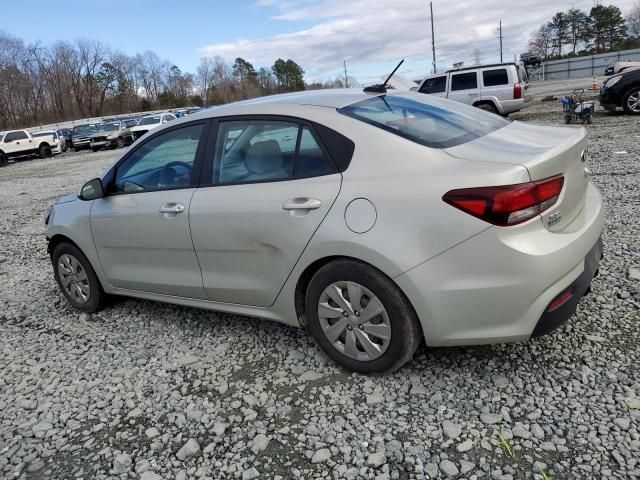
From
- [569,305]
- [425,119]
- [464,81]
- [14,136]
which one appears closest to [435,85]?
[464,81]

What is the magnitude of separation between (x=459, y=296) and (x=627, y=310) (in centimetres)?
165

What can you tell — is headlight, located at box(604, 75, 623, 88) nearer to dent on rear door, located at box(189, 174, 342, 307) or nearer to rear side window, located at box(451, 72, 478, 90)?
rear side window, located at box(451, 72, 478, 90)

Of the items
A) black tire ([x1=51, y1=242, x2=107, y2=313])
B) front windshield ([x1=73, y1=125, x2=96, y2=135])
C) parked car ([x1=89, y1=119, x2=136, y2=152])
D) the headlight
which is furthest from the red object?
front windshield ([x1=73, y1=125, x2=96, y2=135])

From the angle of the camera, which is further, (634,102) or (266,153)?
(634,102)

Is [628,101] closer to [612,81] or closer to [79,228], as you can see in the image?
[612,81]

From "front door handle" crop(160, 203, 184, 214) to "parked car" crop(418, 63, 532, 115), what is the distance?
14.9m

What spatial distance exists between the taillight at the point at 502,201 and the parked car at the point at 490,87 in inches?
602

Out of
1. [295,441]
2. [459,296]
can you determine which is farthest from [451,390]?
[295,441]

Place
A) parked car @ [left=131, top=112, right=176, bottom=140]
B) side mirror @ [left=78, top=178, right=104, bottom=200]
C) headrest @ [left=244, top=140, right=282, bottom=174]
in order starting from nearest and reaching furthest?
headrest @ [left=244, top=140, right=282, bottom=174]
side mirror @ [left=78, top=178, right=104, bottom=200]
parked car @ [left=131, top=112, right=176, bottom=140]

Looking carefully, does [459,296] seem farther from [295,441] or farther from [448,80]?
[448,80]

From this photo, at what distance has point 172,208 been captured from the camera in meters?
3.54

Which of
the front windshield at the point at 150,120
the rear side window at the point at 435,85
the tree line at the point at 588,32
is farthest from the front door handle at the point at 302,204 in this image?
the tree line at the point at 588,32

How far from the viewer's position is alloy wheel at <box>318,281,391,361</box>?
9.32 feet

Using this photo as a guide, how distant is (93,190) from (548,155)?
127 inches
